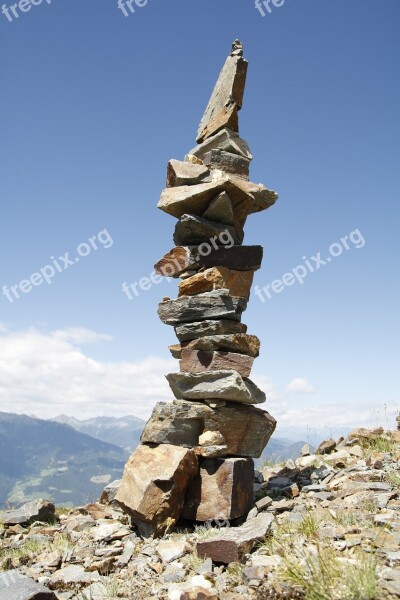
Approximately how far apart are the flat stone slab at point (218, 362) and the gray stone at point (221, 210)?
3609mm

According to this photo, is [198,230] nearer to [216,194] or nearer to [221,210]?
[221,210]

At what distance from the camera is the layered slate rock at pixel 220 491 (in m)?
8.69

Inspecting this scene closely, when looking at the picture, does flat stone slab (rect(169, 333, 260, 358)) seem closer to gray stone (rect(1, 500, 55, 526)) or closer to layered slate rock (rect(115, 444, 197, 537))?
layered slate rock (rect(115, 444, 197, 537))

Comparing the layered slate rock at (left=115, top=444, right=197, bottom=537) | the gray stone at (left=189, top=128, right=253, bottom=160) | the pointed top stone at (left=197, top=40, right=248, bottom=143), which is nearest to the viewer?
the layered slate rock at (left=115, top=444, right=197, bottom=537)

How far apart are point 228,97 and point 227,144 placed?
1.47 m

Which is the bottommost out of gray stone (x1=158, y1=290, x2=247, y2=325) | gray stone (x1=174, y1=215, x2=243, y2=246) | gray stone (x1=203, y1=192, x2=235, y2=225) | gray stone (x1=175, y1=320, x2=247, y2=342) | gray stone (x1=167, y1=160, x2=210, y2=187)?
gray stone (x1=175, y1=320, x2=247, y2=342)

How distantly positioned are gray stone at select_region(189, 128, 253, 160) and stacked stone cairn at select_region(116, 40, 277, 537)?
3 cm

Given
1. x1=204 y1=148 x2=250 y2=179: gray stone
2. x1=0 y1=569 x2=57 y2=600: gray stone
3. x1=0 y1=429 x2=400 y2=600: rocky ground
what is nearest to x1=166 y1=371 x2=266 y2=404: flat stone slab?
x1=0 y1=429 x2=400 y2=600: rocky ground

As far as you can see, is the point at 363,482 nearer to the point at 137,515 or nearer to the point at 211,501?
the point at 211,501

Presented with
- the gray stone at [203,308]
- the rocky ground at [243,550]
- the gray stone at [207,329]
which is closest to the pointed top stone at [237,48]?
the gray stone at [203,308]

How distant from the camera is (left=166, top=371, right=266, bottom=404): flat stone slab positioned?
381 inches

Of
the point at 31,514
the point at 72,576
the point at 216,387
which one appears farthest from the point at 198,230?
the point at 31,514

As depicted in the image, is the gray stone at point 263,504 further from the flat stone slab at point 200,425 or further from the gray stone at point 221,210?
the gray stone at point 221,210

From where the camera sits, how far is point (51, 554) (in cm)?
777
